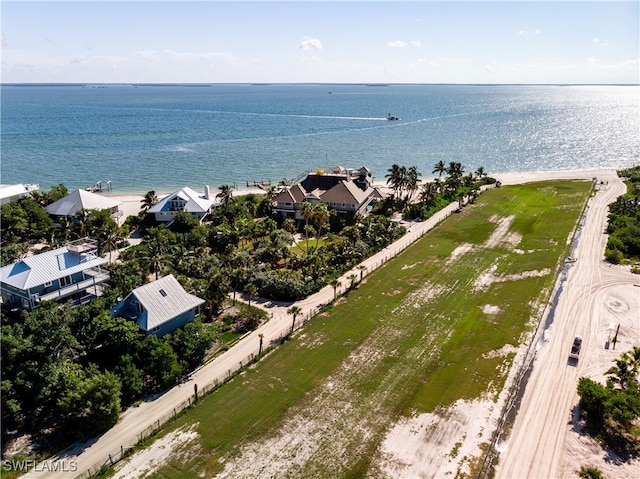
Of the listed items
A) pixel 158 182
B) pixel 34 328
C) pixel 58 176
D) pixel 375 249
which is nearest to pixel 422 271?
pixel 375 249

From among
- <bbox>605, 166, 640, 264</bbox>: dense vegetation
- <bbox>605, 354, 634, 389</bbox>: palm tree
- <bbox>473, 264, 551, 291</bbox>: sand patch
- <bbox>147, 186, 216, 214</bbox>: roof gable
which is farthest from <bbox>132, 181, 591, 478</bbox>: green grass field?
<bbox>147, 186, 216, 214</bbox>: roof gable

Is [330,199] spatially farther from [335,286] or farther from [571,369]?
[571,369]

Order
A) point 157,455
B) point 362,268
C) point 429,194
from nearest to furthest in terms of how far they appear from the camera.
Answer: point 157,455 < point 362,268 < point 429,194

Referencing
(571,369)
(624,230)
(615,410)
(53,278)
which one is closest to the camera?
(615,410)

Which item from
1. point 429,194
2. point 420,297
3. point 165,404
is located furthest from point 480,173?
point 165,404

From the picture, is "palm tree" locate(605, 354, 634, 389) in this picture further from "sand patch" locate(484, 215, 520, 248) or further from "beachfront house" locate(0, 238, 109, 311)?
"beachfront house" locate(0, 238, 109, 311)

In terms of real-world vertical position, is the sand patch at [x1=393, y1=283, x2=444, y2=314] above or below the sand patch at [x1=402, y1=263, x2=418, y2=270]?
below
